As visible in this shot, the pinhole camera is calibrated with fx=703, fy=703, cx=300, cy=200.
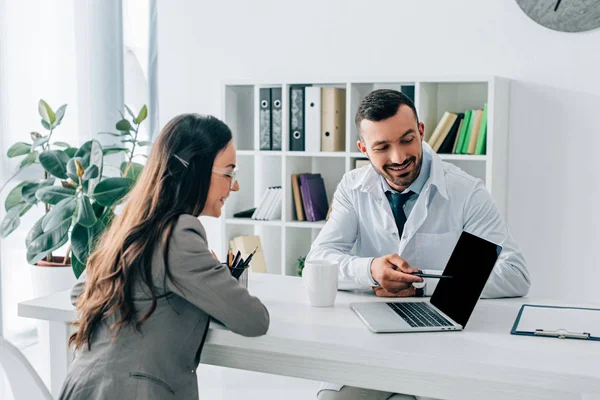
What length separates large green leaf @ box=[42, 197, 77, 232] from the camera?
9.78 feet

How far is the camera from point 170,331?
4.77 ft

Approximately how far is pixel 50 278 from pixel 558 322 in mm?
2476

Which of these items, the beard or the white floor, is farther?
the white floor

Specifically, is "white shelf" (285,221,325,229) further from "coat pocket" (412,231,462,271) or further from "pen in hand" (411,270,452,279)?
"pen in hand" (411,270,452,279)

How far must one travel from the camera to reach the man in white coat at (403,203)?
7.02ft

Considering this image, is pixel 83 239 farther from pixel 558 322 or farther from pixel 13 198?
pixel 558 322

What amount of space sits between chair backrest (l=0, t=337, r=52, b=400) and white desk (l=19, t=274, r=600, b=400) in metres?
0.35

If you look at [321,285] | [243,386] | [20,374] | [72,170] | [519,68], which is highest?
[519,68]

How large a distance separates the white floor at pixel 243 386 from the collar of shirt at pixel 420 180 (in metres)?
1.22

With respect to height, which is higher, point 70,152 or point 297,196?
point 70,152

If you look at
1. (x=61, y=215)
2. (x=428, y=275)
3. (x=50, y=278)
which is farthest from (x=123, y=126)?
(x=428, y=275)

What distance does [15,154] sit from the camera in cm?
329

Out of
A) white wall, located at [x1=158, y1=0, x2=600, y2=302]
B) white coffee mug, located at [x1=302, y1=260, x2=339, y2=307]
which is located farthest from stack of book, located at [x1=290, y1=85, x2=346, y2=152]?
white coffee mug, located at [x1=302, y1=260, x2=339, y2=307]

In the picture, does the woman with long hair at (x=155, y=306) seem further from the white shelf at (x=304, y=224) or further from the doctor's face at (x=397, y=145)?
the white shelf at (x=304, y=224)
